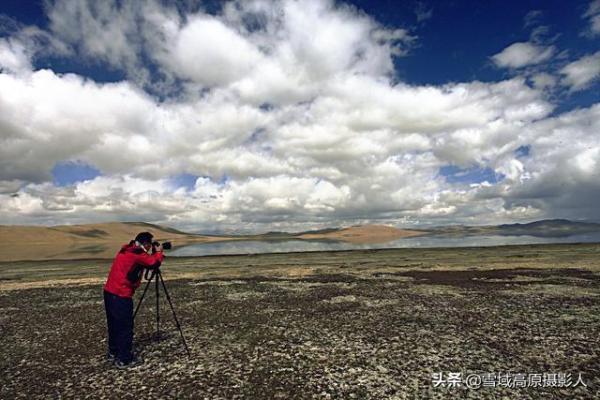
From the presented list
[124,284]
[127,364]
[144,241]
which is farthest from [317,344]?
[144,241]

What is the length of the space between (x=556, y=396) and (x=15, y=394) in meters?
18.3

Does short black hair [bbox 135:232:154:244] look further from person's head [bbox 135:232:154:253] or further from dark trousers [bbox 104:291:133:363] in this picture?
dark trousers [bbox 104:291:133:363]

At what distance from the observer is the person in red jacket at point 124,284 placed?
582 inches

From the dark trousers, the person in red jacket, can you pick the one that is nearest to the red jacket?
the person in red jacket

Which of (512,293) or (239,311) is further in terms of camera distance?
(512,293)

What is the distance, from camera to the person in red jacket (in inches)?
582

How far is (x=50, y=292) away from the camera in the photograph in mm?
37531

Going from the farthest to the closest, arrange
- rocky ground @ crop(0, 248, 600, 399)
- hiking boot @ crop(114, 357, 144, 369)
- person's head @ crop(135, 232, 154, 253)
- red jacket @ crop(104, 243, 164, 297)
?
hiking boot @ crop(114, 357, 144, 369) → person's head @ crop(135, 232, 154, 253) → red jacket @ crop(104, 243, 164, 297) → rocky ground @ crop(0, 248, 600, 399)

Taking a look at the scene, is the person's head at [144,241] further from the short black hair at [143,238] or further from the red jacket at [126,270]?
the red jacket at [126,270]

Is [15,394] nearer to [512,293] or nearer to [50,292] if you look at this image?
[50,292]

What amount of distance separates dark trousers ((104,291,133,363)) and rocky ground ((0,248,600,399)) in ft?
2.54

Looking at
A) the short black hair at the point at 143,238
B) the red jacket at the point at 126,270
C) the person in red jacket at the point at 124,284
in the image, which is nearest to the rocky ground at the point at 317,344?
the person in red jacket at the point at 124,284

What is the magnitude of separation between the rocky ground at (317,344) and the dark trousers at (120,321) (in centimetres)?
77

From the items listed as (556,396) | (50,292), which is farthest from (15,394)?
(50,292)
